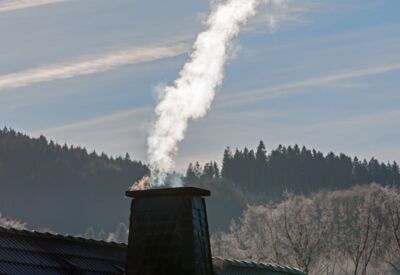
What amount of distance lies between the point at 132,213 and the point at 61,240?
6008 mm

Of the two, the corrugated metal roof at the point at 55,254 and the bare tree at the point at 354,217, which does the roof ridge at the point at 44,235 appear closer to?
the corrugated metal roof at the point at 55,254

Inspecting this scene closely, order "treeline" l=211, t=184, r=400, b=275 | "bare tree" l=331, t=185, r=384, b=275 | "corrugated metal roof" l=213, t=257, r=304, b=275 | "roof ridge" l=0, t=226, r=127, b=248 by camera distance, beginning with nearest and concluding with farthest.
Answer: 1. "roof ridge" l=0, t=226, r=127, b=248
2. "corrugated metal roof" l=213, t=257, r=304, b=275
3. "treeline" l=211, t=184, r=400, b=275
4. "bare tree" l=331, t=185, r=384, b=275

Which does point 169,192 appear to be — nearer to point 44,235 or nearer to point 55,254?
point 55,254

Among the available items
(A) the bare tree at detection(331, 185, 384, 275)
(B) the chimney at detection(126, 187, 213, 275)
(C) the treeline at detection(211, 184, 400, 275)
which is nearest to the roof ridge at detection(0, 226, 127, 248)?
(B) the chimney at detection(126, 187, 213, 275)

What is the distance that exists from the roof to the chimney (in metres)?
4.30

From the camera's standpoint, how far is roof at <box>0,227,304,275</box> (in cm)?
2398

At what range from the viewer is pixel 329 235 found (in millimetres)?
123688

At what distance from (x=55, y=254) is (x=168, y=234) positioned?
6.38 meters

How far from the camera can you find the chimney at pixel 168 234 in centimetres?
2028

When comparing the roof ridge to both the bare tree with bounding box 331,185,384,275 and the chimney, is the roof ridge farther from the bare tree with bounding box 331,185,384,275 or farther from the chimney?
the bare tree with bounding box 331,185,384,275

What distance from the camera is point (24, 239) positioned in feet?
82.9

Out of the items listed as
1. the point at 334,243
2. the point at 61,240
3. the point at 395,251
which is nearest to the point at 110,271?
the point at 61,240

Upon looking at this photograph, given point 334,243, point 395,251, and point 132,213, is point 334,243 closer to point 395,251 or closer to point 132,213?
point 395,251

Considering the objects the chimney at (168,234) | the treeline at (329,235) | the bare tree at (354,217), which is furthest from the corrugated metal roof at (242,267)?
the bare tree at (354,217)
